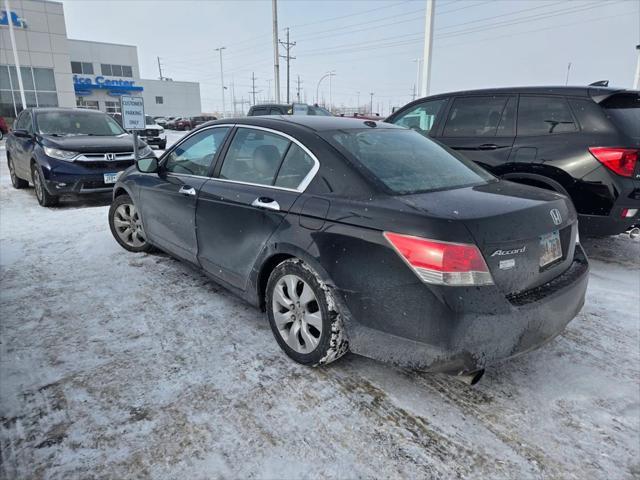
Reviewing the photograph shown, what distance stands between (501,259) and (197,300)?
8.38ft

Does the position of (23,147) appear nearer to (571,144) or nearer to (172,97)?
(571,144)

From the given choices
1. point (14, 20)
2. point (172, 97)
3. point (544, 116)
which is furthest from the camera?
point (172, 97)

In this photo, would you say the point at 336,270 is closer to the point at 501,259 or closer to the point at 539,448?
the point at 501,259

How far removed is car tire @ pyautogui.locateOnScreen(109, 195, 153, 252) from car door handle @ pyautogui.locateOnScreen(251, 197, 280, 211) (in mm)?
2276

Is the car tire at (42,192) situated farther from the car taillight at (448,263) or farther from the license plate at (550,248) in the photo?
the license plate at (550,248)

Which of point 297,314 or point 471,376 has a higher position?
point 297,314

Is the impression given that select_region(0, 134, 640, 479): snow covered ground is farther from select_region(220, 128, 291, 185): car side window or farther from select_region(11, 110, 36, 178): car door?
select_region(11, 110, 36, 178): car door

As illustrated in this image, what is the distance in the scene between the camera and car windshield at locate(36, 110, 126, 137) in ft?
25.3

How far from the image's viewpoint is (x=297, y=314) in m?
2.70

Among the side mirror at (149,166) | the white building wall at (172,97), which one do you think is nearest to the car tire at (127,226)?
the side mirror at (149,166)

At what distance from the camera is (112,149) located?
23.7ft

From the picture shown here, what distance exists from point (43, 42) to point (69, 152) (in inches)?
1359

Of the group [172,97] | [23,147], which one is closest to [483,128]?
[23,147]

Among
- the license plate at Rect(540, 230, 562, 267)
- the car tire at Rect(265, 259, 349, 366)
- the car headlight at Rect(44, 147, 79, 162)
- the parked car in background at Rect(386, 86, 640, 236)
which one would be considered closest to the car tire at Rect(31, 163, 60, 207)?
the car headlight at Rect(44, 147, 79, 162)
